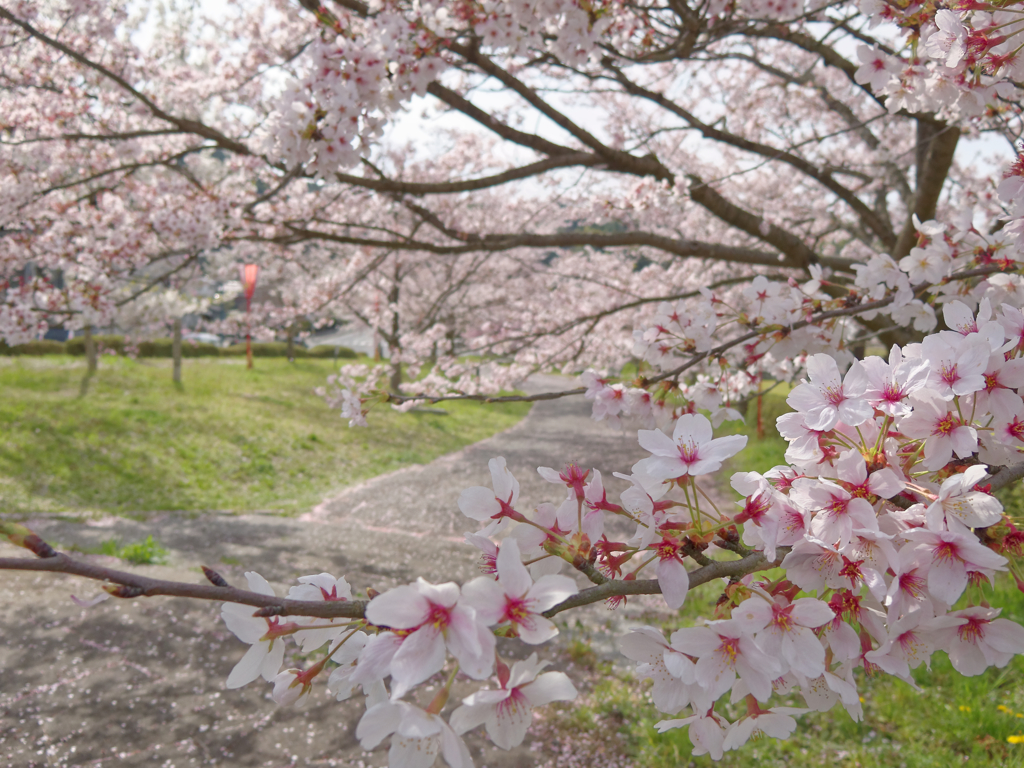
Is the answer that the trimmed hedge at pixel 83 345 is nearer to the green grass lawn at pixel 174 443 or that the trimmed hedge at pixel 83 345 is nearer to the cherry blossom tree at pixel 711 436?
the green grass lawn at pixel 174 443

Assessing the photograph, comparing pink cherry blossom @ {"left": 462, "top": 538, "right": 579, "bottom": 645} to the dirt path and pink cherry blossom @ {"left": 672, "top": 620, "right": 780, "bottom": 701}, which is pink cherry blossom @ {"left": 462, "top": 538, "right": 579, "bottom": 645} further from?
the dirt path

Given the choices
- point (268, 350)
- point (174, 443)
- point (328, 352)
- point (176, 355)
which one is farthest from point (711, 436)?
point (328, 352)

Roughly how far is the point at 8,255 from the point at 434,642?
23.5 ft

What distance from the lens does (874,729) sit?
9.64 ft

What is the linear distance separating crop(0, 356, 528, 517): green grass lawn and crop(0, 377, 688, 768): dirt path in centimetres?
107

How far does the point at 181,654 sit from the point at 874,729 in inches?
147

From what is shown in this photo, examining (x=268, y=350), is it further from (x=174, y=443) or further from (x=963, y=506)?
(x=963, y=506)

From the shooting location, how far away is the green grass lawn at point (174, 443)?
7141 mm

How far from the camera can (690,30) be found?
3.56 m

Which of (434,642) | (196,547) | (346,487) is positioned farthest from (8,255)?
(434,642)

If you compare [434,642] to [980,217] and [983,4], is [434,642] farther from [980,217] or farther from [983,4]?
[980,217]

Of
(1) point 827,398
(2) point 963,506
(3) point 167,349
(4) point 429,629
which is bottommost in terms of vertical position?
(3) point 167,349

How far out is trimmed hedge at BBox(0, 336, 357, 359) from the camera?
587 inches

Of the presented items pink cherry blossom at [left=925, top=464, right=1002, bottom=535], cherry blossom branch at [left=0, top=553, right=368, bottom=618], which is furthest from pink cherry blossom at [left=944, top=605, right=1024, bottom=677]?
cherry blossom branch at [left=0, top=553, right=368, bottom=618]
